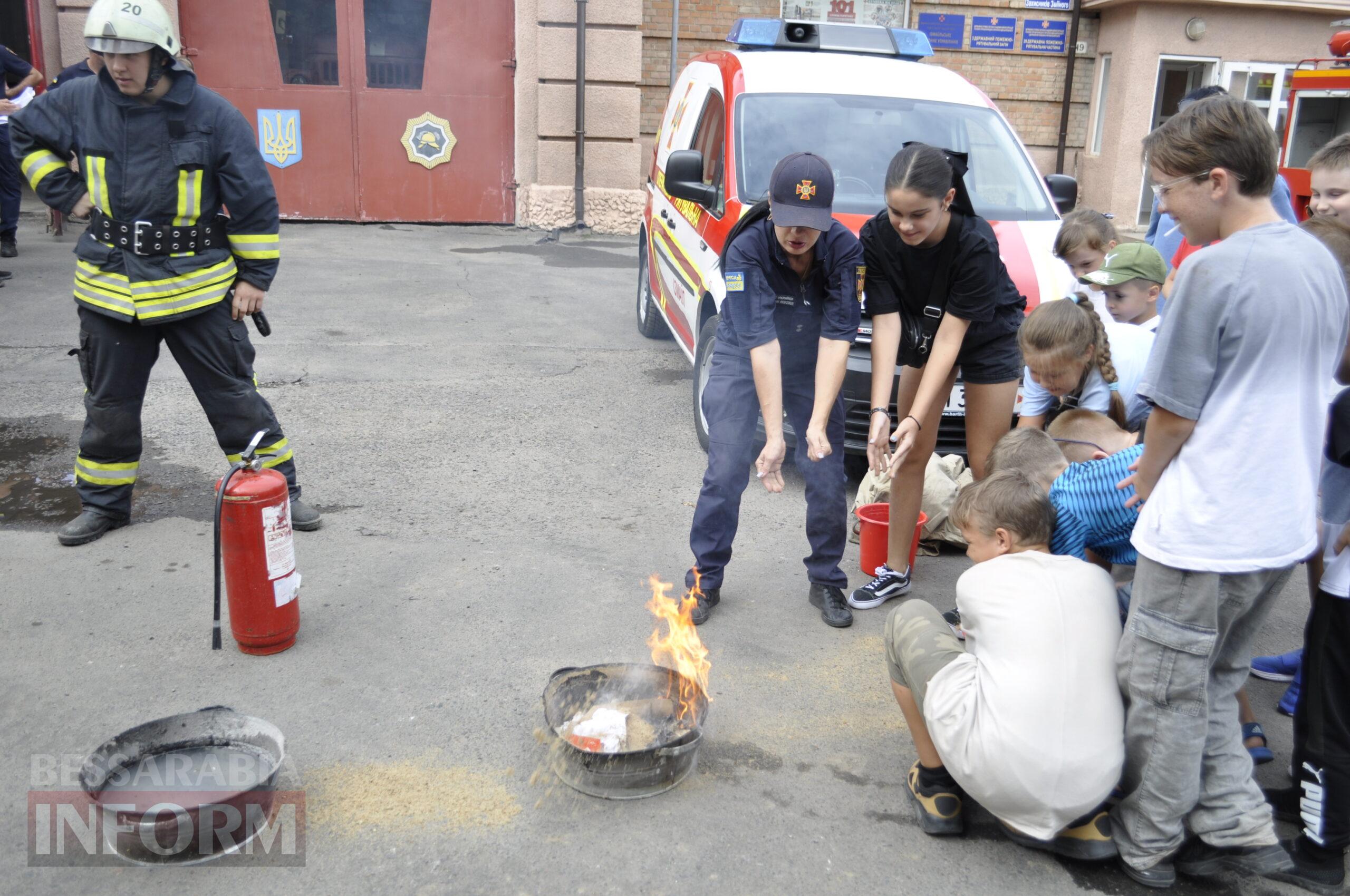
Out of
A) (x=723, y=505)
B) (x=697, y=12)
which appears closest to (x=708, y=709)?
(x=723, y=505)

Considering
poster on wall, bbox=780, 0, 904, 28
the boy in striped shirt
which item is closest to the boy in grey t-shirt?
the boy in striped shirt

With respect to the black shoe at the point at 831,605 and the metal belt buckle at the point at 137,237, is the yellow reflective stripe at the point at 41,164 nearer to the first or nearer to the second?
the metal belt buckle at the point at 137,237

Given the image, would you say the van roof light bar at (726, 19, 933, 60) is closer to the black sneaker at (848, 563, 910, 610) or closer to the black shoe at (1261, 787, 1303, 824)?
the black sneaker at (848, 563, 910, 610)

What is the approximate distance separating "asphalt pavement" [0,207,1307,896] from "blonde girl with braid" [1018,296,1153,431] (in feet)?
3.29

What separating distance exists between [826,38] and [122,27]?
14.7 feet

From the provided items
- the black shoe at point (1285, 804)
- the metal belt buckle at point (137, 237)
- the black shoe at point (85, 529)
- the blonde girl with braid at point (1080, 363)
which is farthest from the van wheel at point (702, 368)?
the black shoe at point (1285, 804)

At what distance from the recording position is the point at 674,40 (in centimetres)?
1411

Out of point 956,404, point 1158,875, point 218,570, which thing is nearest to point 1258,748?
point 1158,875

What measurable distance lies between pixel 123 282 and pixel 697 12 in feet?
38.2

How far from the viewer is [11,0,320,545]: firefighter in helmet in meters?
4.26

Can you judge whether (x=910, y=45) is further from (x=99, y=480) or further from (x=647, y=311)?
(x=99, y=480)

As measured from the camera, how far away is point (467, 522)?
5016 mm

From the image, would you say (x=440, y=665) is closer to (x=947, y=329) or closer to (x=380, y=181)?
(x=947, y=329)

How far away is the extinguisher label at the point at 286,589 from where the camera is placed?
3.72 m
